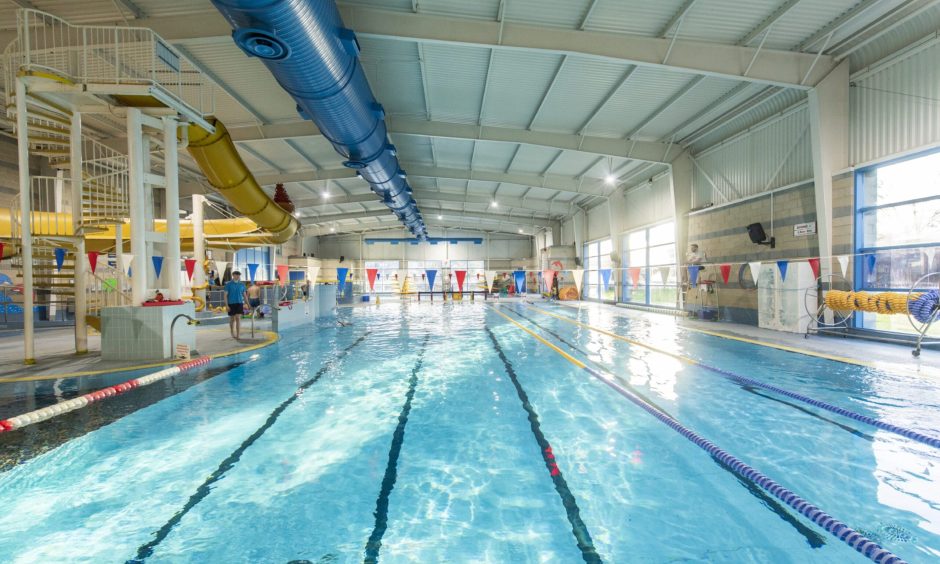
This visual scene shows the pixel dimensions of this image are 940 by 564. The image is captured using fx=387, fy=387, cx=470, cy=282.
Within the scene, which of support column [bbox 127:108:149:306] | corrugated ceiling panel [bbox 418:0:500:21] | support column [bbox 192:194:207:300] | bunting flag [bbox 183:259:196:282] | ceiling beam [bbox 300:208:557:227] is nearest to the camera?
support column [bbox 127:108:149:306]

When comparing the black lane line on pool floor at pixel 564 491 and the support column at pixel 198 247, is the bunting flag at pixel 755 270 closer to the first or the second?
the black lane line on pool floor at pixel 564 491

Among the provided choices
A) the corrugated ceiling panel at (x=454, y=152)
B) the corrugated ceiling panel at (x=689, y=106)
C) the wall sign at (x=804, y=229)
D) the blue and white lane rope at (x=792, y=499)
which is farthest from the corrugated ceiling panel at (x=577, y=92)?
the blue and white lane rope at (x=792, y=499)

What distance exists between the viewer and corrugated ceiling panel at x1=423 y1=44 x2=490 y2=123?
25.7 feet

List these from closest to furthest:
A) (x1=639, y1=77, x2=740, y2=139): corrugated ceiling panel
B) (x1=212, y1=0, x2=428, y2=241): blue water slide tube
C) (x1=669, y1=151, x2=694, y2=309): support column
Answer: (x1=212, y1=0, x2=428, y2=241): blue water slide tube → (x1=639, y1=77, x2=740, y2=139): corrugated ceiling panel → (x1=669, y1=151, x2=694, y2=309): support column

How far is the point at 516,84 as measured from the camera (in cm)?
898

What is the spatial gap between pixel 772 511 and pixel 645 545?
880 millimetres

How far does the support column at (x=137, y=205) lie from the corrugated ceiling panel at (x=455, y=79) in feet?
16.8

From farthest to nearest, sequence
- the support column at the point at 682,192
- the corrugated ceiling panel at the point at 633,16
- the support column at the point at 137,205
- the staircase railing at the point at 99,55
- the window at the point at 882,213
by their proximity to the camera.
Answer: the support column at the point at 682,192, the window at the point at 882,213, the corrugated ceiling panel at the point at 633,16, the support column at the point at 137,205, the staircase railing at the point at 99,55

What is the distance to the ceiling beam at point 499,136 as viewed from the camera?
1095 centimetres

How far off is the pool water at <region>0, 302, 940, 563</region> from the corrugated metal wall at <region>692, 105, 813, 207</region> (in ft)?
20.1

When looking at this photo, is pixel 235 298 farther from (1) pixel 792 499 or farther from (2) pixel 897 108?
(2) pixel 897 108

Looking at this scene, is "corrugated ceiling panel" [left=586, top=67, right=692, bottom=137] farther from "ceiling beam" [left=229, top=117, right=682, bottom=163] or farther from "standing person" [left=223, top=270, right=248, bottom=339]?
"standing person" [left=223, top=270, right=248, bottom=339]

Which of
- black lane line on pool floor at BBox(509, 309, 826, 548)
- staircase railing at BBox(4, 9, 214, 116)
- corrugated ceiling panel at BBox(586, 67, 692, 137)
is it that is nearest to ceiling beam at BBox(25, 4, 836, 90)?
staircase railing at BBox(4, 9, 214, 116)

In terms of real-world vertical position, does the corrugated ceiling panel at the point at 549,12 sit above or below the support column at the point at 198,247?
above
